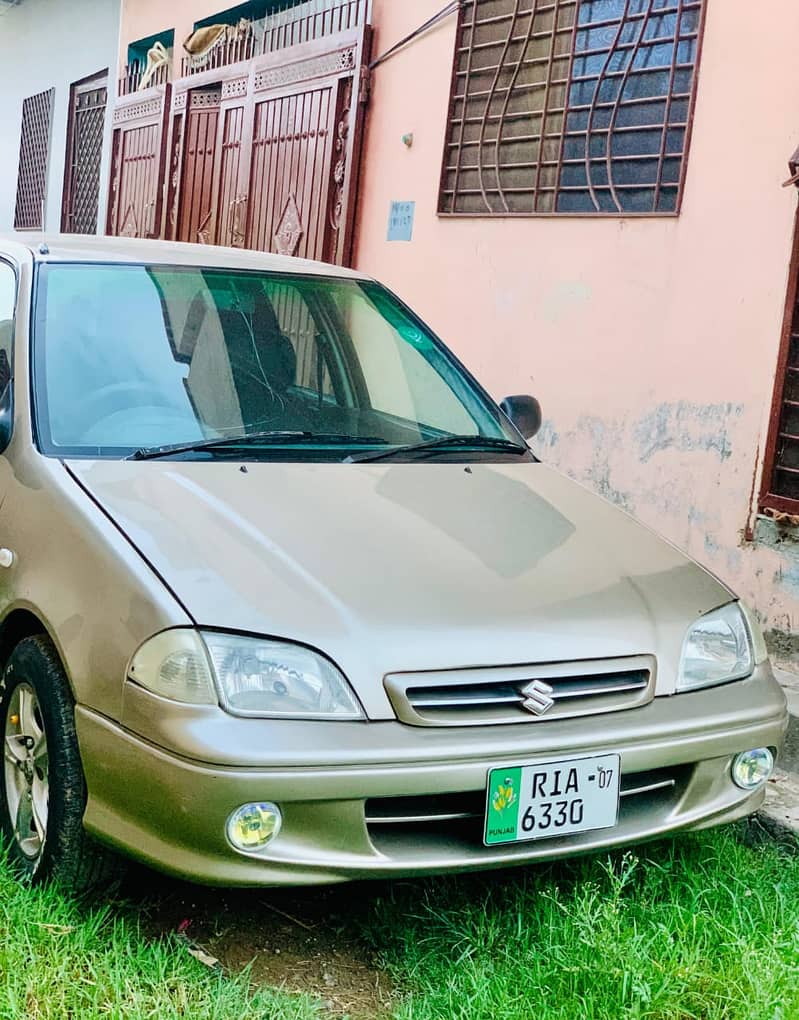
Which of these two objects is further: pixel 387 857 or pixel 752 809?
pixel 752 809

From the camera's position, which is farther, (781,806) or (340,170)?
(340,170)

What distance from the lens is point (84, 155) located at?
12680mm

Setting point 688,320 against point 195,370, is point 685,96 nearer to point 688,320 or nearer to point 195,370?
point 688,320

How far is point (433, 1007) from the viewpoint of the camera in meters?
2.45

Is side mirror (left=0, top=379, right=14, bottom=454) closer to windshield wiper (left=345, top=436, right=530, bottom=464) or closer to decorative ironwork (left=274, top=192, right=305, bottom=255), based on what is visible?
windshield wiper (left=345, top=436, right=530, bottom=464)

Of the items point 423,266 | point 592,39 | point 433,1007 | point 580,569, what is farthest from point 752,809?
point 423,266

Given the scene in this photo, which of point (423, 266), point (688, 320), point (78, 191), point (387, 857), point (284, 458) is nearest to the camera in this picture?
point (387, 857)

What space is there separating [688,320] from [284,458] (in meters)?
2.59

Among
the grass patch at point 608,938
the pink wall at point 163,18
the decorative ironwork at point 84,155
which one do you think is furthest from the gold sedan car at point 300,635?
the decorative ironwork at point 84,155

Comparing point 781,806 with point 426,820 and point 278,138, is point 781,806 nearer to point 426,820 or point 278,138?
point 426,820

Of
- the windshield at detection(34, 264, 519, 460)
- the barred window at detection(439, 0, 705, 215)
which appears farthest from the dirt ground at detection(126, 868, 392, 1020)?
the barred window at detection(439, 0, 705, 215)

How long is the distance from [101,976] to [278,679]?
661mm

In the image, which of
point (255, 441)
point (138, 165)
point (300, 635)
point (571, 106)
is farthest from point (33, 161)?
point (300, 635)

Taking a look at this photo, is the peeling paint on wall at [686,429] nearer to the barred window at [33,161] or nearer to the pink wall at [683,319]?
the pink wall at [683,319]
